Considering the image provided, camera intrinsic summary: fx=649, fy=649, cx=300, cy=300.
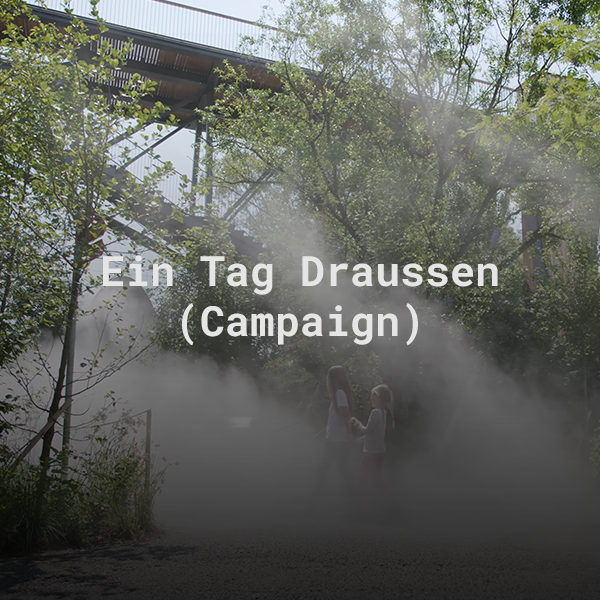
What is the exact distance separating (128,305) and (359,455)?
8349 mm

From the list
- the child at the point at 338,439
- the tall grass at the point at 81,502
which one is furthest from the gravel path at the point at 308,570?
the child at the point at 338,439

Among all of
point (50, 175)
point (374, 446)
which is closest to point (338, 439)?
point (374, 446)

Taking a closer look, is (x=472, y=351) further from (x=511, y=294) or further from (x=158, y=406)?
(x=158, y=406)

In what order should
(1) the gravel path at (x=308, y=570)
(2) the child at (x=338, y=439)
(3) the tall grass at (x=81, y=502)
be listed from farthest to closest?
(2) the child at (x=338, y=439) → (3) the tall grass at (x=81, y=502) → (1) the gravel path at (x=308, y=570)

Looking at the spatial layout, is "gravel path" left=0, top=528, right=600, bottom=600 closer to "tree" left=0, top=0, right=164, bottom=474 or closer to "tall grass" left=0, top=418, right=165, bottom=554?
"tall grass" left=0, top=418, right=165, bottom=554

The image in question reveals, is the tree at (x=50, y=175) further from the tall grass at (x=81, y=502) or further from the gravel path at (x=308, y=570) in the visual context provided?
the gravel path at (x=308, y=570)

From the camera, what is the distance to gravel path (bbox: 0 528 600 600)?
383 centimetres

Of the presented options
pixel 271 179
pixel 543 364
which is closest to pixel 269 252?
pixel 271 179

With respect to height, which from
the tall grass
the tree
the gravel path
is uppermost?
the tree

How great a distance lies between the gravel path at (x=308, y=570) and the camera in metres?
3.83

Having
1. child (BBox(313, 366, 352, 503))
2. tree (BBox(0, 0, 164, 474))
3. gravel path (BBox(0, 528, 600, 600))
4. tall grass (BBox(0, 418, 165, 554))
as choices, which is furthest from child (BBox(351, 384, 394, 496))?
tree (BBox(0, 0, 164, 474))

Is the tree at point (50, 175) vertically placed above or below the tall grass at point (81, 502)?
above

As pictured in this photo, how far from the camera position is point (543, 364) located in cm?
1675

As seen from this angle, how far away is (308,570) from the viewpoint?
4.36m
